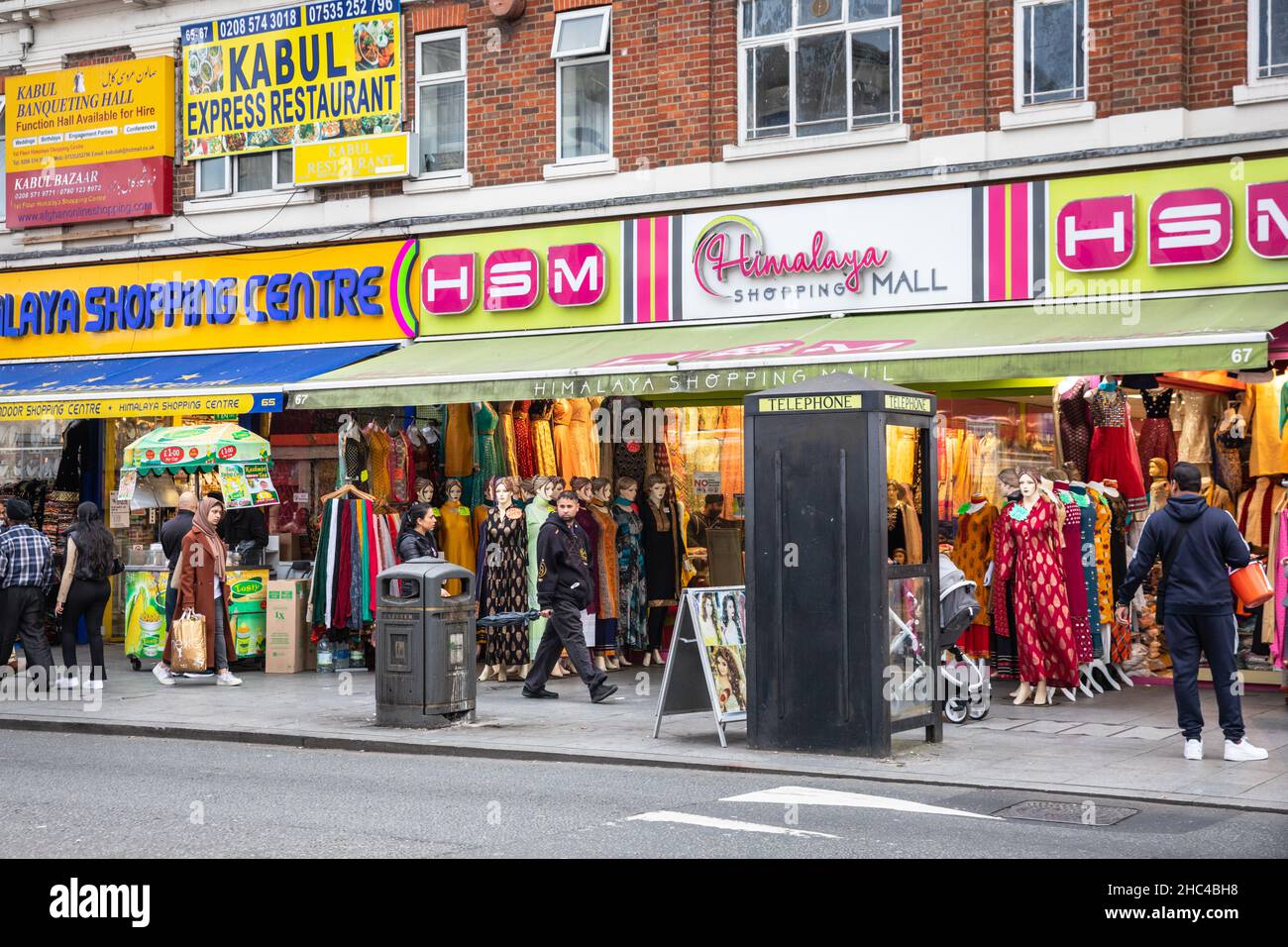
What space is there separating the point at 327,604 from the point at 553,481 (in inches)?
104

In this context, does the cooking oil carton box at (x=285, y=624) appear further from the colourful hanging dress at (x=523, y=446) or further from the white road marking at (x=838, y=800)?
the white road marking at (x=838, y=800)

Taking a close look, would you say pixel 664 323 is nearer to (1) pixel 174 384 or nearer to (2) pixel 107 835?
(1) pixel 174 384

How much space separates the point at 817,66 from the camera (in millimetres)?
16031

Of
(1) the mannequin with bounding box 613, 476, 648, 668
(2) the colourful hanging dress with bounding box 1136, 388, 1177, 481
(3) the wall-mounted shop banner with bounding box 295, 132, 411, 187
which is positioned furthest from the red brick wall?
(3) the wall-mounted shop banner with bounding box 295, 132, 411, 187

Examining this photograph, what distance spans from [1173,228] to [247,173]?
1071 cm

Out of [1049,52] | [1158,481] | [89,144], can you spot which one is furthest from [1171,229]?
[89,144]

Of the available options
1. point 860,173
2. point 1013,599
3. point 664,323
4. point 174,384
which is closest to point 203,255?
point 174,384

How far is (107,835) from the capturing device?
312 inches

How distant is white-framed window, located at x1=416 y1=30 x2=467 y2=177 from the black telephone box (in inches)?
332

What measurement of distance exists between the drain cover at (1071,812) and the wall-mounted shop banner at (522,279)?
886 cm

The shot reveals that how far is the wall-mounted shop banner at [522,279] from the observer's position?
1677 cm

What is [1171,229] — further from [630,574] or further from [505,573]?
[505,573]

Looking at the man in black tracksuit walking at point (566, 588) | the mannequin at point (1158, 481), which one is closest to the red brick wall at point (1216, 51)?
the mannequin at point (1158, 481)

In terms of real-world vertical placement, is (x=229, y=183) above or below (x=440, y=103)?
below
